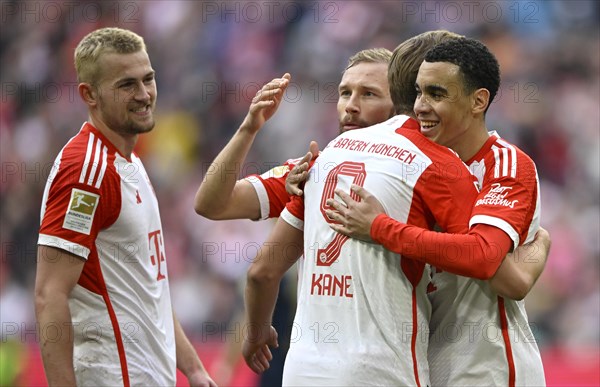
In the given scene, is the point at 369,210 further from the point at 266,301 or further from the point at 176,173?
the point at 176,173

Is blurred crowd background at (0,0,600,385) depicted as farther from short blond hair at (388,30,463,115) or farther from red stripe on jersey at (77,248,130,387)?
short blond hair at (388,30,463,115)

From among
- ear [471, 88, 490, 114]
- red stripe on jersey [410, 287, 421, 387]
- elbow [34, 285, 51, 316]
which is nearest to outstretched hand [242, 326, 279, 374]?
elbow [34, 285, 51, 316]

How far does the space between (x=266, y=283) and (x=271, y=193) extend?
39 centimetres

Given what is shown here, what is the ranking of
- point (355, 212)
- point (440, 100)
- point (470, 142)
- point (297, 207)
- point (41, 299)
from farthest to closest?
1. point (41, 299)
2. point (297, 207)
3. point (470, 142)
4. point (440, 100)
5. point (355, 212)

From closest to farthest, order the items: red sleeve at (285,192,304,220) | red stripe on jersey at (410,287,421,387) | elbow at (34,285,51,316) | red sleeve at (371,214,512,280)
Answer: red sleeve at (371,214,512,280)
red stripe on jersey at (410,287,421,387)
red sleeve at (285,192,304,220)
elbow at (34,285,51,316)

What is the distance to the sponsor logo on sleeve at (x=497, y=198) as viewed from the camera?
12.2 feet

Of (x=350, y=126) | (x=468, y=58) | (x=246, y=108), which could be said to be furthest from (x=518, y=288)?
(x=246, y=108)

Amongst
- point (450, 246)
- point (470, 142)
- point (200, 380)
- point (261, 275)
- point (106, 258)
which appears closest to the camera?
point (450, 246)

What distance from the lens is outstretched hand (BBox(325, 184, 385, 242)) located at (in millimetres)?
3691

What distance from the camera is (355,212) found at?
370 cm

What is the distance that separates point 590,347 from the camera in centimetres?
956

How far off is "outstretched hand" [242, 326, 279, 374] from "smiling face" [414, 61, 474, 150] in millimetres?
1229

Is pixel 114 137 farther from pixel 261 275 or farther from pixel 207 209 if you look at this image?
pixel 261 275

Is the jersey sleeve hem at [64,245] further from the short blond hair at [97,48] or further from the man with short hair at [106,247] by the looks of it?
the short blond hair at [97,48]
